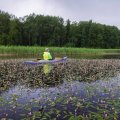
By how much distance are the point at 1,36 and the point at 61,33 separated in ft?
83.1

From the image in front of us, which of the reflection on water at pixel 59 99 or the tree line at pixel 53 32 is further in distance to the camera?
the tree line at pixel 53 32

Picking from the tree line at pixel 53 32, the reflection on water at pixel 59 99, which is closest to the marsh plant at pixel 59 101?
the reflection on water at pixel 59 99

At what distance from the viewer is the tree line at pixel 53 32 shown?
319 ft

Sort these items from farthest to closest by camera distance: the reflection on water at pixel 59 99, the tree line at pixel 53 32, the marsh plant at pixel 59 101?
the tree line at pixel 53 32 < the reflection on water at pixel 59 99 < the marsh plant at pixel 59 101

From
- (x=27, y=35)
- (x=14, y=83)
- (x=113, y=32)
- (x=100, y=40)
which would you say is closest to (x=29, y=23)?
(x=27, y=35)

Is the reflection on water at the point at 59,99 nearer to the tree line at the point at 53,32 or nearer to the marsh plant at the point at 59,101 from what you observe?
the marsh plant at the point at 59,101

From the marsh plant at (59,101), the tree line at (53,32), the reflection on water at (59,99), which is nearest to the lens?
the marsh plant at (59,101)

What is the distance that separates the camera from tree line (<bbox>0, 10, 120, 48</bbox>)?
319 feet

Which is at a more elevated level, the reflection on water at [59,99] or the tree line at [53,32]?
the tree line at [53,32]

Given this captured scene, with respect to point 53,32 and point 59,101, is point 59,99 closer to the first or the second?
point 59,101

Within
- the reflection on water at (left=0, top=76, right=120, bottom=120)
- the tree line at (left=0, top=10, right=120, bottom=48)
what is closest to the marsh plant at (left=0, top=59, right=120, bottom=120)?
the reflection on water at (left=0, top=76, right=120, bottom=120)

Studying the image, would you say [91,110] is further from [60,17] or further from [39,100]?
[60,17]

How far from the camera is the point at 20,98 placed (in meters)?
12.6

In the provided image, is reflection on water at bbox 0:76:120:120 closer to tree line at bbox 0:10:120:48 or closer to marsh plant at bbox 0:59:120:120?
marsh plant at bbox 0:59:120:120
